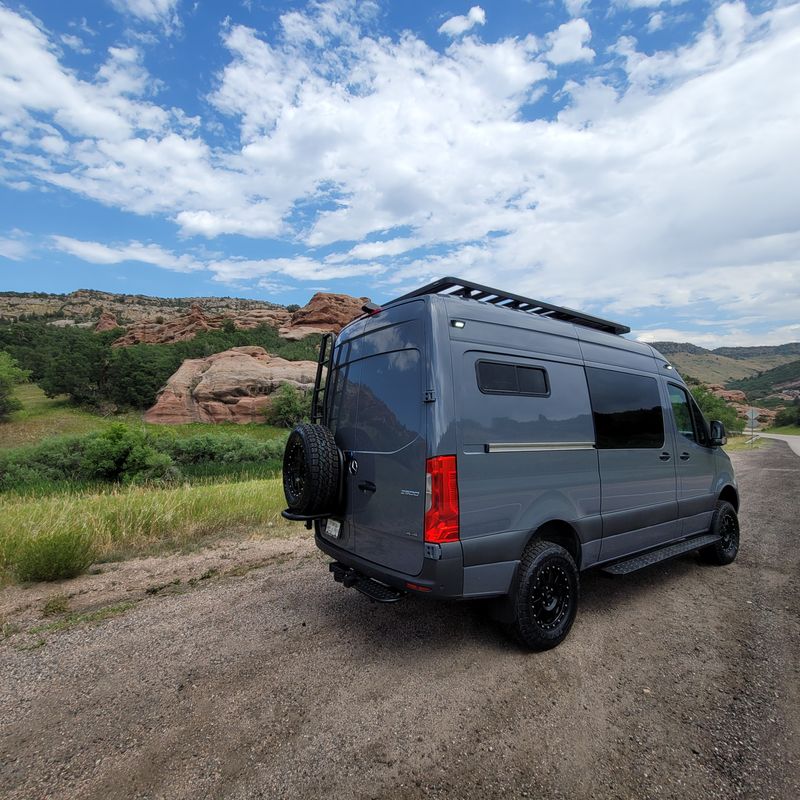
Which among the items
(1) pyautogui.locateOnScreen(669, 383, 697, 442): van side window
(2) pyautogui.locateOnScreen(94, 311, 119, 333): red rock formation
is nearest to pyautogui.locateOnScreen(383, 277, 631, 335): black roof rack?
(1) pyautogui.locateOnScreen(669, 383, 697, 442): van side window

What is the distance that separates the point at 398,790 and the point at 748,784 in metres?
1.64

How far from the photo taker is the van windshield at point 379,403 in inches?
120

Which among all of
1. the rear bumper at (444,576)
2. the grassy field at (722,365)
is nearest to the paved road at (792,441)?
the rear bumper at (444,576)

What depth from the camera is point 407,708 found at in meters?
2.60

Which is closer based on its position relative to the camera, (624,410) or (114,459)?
(624,410)

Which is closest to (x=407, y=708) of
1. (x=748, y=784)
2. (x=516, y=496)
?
(x=516, y=496)

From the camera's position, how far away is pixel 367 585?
3.28 m

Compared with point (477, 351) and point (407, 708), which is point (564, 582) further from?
point (477, 351)

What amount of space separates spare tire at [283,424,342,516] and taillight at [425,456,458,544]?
978 mm

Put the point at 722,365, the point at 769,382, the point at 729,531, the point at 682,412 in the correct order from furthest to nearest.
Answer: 1. the point at 722,365
2. the point at 769,382
3. the point at 729,531
4. the point at 682,412

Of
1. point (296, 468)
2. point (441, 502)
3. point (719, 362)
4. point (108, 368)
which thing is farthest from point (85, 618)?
point (719, 362)

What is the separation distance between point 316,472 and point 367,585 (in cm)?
92

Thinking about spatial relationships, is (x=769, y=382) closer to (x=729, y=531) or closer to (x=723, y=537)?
(x=729, y=531)

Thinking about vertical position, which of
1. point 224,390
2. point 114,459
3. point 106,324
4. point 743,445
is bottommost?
point 743,445
